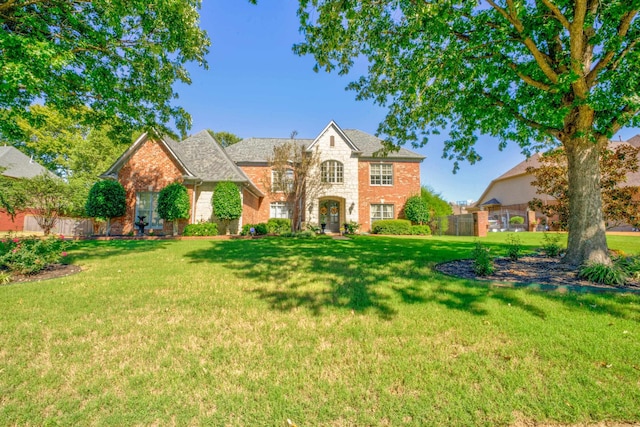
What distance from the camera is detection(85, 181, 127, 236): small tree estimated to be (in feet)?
49.7

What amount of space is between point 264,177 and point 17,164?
2514cm

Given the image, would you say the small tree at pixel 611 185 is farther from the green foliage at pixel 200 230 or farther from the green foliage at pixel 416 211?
the green foliage at pixel 200 230

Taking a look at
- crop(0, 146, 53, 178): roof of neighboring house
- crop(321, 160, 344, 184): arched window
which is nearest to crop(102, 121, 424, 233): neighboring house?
crop(321, 160, 344, 184): arched window

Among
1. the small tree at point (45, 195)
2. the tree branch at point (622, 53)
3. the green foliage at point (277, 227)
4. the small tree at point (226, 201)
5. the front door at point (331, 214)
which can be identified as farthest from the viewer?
the front door at point (331, 214)

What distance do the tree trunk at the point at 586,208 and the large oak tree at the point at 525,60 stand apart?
0.02m

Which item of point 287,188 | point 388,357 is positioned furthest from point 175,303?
point 287,188

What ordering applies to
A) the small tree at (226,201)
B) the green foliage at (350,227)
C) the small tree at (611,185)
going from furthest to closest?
the green foliage at (350,227) < the small tree at (226,201) < the small tree at (611,185)

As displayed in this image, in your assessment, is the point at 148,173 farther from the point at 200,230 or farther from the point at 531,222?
the point at 531,222

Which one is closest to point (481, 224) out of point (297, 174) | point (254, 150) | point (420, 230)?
point (420, 230)

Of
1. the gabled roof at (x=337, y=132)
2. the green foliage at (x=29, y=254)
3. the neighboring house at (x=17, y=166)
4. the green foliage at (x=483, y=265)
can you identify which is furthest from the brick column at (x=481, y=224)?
the neighboring house at (x=17, y=166)

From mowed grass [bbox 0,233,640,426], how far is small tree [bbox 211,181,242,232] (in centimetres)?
1132

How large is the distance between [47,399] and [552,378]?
4.24 metres

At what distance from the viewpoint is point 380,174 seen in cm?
2320

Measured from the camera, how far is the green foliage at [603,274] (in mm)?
5180
